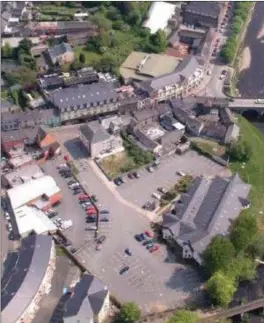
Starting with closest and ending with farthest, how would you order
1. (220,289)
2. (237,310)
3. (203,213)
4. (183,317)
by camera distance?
(183,317)
(220,289)
(237,310)
(203,213)

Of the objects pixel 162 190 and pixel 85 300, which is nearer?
pixel 85 300

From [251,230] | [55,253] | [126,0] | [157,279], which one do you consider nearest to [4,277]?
[55,253]

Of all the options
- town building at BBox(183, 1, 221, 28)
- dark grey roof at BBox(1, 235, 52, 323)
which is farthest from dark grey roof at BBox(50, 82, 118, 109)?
town building at BBox(183, 1, 221, 28)

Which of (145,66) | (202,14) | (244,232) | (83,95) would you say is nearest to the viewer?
(244,232)

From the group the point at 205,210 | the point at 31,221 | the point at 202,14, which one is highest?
the point at 202,14

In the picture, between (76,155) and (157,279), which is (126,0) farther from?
(157,279)

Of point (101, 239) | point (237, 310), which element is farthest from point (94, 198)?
point (237, 310)

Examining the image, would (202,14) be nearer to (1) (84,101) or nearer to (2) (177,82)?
(2) (177,82)

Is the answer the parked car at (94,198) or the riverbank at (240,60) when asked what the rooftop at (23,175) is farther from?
the riverbank at (240,60)
